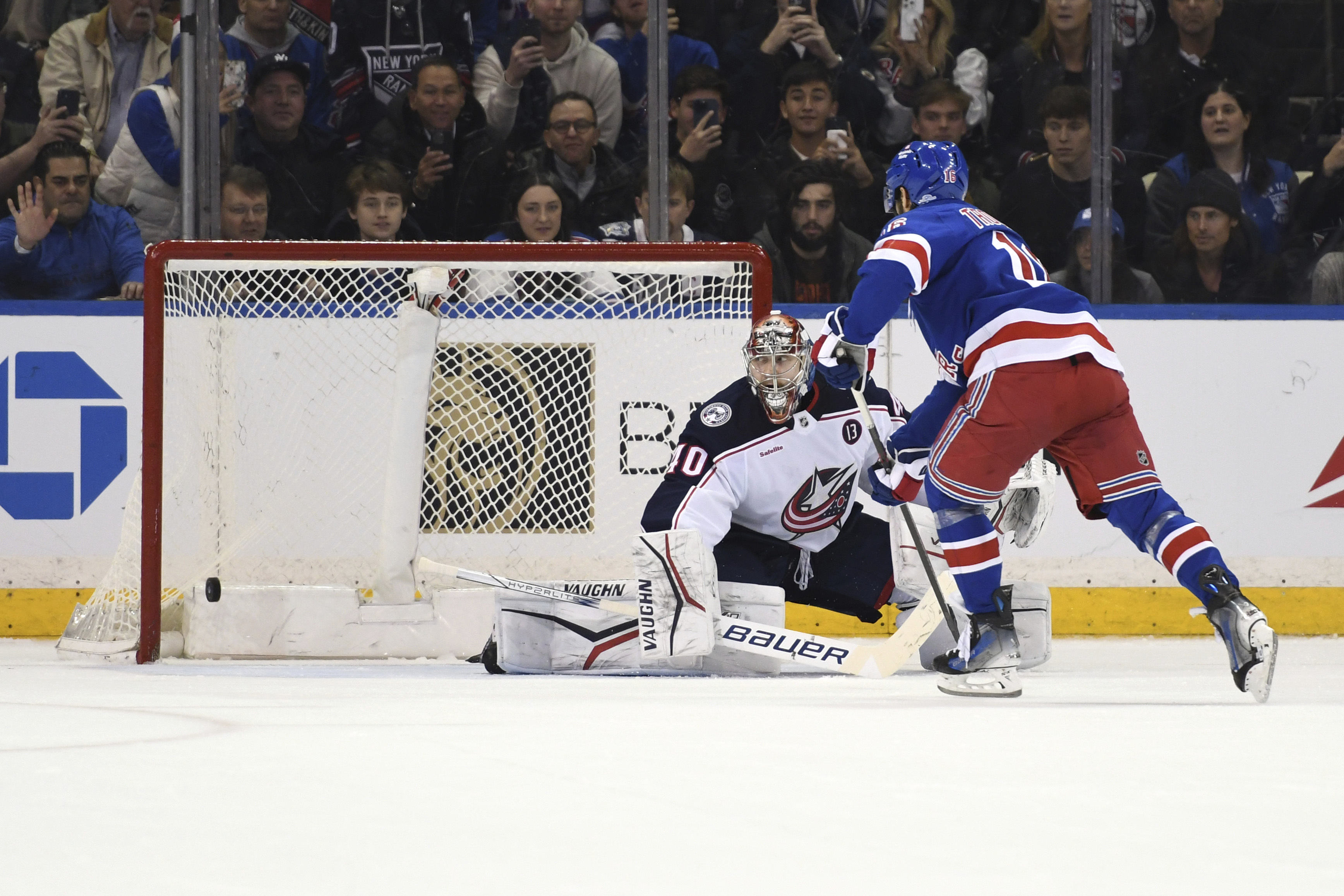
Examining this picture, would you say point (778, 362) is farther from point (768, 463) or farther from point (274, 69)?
point (274, 69)

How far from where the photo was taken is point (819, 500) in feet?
12.2

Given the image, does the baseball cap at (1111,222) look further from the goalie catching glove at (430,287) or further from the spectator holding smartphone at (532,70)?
the goalie catching glove at (430,287)

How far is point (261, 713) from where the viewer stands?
2.45 m

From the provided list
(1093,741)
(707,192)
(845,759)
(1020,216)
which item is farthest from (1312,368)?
(845,759)

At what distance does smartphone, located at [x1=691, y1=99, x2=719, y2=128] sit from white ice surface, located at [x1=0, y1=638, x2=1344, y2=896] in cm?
282

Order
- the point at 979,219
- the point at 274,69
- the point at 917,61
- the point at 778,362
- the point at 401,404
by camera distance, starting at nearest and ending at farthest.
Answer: the point at 979,219
the point at 778,362
the point at 401,404
the point at 274,69
the point at 917,61

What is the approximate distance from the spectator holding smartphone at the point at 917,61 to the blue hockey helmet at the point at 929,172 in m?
2.10

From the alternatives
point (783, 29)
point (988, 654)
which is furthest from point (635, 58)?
point (988, 654)

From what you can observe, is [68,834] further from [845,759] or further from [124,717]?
[124,717]

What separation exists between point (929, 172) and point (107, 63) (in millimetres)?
2969

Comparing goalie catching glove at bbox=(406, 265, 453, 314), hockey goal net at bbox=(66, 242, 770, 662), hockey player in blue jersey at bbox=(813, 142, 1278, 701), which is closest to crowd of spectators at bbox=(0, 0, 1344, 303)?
hockey goal net at bbox=(66, 242, 770, 662)

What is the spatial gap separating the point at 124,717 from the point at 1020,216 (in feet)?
12.0

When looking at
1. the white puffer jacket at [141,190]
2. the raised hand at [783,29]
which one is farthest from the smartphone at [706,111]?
the white puffer jacket at [141,190]

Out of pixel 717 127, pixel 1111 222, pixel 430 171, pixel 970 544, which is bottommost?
pixel 970 544
